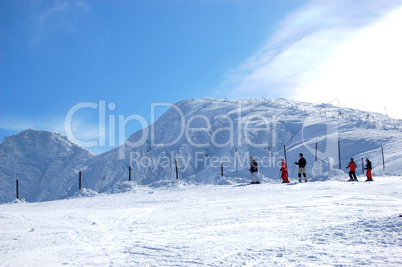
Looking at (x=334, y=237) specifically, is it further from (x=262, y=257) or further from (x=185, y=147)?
(x=185, y=147)

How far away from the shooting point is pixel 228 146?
41.4m

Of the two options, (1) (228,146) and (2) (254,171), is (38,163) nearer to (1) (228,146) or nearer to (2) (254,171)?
(1) (228,146)

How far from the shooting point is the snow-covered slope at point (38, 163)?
62469 mm

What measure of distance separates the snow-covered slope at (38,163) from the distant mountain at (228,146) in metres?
0.28

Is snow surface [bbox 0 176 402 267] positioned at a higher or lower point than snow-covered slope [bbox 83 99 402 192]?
lower

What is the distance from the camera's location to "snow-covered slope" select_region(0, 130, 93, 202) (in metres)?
62.5

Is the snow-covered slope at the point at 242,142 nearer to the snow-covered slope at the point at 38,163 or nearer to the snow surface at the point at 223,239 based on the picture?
the snow-covered slope at the point at 38,163

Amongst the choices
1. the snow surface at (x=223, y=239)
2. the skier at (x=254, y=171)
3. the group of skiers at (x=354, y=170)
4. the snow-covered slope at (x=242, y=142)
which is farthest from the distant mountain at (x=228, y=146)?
the snow surface at (x=223, y=239)

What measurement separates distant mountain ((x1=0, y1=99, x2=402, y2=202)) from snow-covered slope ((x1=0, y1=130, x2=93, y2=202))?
278 millimetres

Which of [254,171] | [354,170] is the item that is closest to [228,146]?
Result: [254,171]

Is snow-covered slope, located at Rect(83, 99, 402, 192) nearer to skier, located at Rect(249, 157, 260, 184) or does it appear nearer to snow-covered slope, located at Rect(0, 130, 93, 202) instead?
snow-covered slope, located at Rect(0, 130, 93, 202)

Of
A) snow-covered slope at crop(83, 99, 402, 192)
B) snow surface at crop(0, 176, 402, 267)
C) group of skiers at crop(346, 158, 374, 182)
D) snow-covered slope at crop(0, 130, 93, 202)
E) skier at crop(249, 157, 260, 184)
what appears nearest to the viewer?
snow surface at crop(0, 176, 402, 267)

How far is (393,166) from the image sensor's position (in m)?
25.7

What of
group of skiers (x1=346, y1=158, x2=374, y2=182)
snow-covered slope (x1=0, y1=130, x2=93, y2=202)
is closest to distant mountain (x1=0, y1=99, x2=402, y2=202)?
snow-covered slope (x1=0, y1=130, x2=93, y2=202)
